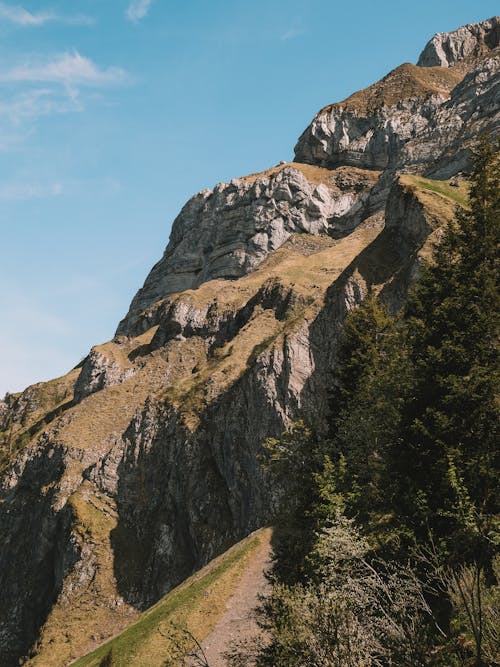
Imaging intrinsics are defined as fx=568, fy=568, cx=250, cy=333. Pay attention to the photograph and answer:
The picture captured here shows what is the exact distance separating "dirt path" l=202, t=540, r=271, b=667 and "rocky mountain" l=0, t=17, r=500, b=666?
214 inches

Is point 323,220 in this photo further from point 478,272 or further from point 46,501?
point 478,272

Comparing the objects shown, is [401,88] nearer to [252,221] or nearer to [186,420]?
[252,221]

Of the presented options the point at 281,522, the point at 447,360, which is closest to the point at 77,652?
the point at 281,522

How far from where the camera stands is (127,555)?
72750 mm

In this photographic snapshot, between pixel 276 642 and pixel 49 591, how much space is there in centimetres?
6762

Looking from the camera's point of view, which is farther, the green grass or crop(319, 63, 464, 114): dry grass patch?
crop(319, 63, 464, 114): dry grass patch

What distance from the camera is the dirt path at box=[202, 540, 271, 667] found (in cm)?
3331

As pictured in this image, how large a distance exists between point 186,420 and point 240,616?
48041 millimetres

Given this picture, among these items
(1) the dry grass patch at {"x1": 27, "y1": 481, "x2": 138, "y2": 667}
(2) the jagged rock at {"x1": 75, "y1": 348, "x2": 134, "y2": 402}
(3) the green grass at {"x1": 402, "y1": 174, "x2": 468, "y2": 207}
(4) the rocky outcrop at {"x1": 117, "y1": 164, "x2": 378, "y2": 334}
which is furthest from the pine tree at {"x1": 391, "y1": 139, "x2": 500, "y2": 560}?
(4) the rocky outcrop at {"x1": 117, "y1": 164, "x2": 378, "y2": 334}

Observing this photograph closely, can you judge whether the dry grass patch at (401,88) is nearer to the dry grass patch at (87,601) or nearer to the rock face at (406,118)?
the rock face at (406,118)

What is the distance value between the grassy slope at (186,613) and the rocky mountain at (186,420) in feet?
14.5

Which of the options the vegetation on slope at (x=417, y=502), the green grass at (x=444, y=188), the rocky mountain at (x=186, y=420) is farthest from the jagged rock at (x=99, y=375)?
the vegetation on slope at (x=417, y=502)

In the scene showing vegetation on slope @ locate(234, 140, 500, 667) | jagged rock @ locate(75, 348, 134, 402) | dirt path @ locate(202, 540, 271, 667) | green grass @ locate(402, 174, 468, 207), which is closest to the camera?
vegetation on slope @ locate(234, 140, 500, 667)

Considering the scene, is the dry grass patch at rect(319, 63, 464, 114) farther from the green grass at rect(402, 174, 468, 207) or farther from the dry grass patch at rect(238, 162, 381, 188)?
the green grass at rect(402, 174, 468, 207)
